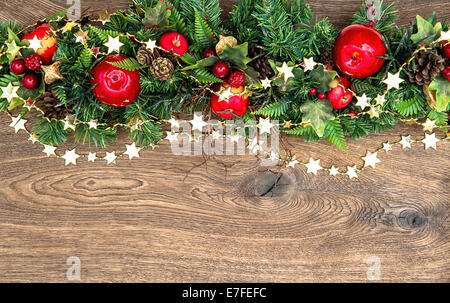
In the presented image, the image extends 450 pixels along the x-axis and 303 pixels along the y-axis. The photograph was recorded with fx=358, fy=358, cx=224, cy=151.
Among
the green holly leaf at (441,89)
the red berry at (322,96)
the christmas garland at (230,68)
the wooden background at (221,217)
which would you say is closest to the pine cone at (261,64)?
the christmas garland at (230,68)

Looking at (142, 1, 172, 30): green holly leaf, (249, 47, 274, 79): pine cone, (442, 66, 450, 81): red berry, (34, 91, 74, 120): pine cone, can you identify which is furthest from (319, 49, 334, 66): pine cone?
(34, 91, 74, 120): pine cone

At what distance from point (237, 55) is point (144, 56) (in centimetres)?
18

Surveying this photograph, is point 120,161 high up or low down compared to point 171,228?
up

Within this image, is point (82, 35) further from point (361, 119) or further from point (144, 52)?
point (361, 119)

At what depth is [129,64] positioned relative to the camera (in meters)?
0.71

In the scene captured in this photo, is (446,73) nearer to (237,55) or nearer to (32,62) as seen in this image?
(237,55)

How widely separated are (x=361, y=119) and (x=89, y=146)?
2.07ft

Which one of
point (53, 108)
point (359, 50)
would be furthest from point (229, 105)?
point (53, 108)

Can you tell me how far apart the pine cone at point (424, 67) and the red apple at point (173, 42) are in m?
0.46

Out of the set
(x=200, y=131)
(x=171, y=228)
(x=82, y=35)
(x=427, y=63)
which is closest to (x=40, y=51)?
(x=82, y=35)

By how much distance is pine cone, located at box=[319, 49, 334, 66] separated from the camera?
29.2 inches

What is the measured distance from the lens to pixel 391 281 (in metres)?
0.88

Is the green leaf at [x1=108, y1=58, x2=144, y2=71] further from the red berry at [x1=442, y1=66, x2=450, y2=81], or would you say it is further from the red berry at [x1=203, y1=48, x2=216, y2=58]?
the red berry at [x1=442, y1=66, x2=450, y2=81]

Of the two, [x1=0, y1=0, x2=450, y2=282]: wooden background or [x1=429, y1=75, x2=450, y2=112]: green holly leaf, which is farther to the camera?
[x1=0, y1=0, x2=450, y2=282]: wooden background
